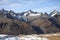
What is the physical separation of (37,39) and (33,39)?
237 cm

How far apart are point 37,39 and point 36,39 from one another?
49 cm

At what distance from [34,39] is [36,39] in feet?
7.08

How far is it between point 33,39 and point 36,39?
2.04m

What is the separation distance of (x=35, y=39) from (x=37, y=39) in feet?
3.32

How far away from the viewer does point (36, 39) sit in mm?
101875

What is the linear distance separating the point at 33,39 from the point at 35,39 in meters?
1.89

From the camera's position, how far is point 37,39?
10194 centimetres

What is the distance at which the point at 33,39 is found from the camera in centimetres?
10331

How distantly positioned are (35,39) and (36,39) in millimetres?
527

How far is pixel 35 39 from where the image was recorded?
102 metres

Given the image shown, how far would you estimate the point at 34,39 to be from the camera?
10381 centimetres
